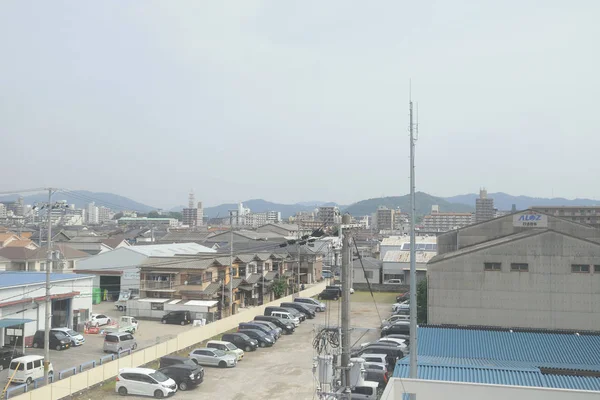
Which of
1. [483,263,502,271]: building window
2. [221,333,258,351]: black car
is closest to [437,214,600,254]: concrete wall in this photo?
[483,263,502,271]: building window

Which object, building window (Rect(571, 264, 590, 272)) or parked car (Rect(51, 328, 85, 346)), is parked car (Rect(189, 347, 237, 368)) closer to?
parked car (Rect(51, 328, 85, 346))

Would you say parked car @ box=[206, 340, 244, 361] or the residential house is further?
the residential house

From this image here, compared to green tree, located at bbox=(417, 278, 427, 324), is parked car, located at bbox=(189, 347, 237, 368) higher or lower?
lower

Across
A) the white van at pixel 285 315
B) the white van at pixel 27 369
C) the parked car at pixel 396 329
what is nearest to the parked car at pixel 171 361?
the white van at pixel 27 369

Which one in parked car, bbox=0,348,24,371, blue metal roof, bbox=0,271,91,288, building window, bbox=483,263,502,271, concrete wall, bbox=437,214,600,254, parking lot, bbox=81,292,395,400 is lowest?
parking lot, bbox=81,292,395,400

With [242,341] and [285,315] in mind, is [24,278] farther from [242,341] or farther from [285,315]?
[285,315]

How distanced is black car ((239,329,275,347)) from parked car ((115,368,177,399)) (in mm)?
6886

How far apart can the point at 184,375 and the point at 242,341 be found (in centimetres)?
536

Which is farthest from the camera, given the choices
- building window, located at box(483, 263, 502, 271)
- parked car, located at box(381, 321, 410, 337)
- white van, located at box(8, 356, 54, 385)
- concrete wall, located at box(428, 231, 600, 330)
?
parked car, located at box(381, 321, 410, 337)

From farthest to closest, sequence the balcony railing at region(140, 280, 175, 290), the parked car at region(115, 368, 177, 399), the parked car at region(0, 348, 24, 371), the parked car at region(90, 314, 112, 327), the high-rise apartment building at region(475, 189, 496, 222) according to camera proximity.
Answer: the high-rise apartment building at region(475, 189, 496, 222), the balcony railing at region(140, 280, 175, 290), the parked car at region(90, 314, 112, 327), the parked car at region(0, 348, 24, 371), the parked car at region(115, 368, 177, 399)

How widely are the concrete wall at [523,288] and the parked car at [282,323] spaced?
820 centimetres

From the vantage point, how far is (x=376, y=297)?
1473 inches

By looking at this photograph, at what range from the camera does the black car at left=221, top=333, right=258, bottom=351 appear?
21578 millimetres

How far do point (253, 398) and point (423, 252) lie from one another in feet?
95.7
